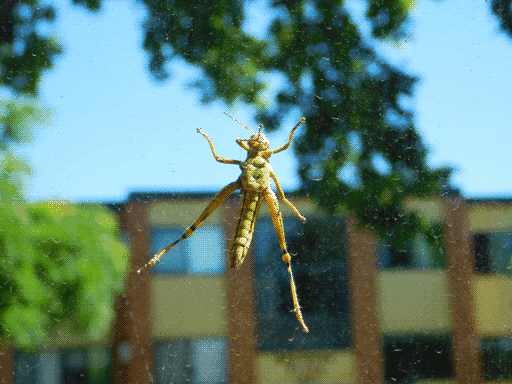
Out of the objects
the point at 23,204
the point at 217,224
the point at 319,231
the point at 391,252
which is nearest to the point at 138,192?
the point at 217,224

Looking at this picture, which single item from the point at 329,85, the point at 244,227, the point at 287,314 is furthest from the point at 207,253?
the point at 329,85

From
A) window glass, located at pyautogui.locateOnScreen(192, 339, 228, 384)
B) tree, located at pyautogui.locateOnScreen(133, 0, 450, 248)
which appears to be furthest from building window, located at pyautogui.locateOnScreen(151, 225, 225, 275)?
tree, located at pyautogui.locateOnScreen(133, 0, 450, 248)

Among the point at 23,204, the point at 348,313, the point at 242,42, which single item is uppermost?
the point at 242,42

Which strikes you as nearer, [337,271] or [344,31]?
[337,271]

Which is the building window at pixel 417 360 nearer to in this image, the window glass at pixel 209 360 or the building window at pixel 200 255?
the window glass at pixel 209 360

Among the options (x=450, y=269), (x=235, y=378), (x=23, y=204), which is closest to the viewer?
(x=235, y=378)

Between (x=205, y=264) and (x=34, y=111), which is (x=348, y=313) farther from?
(x=34, y=111)

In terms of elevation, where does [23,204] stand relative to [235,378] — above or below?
above
